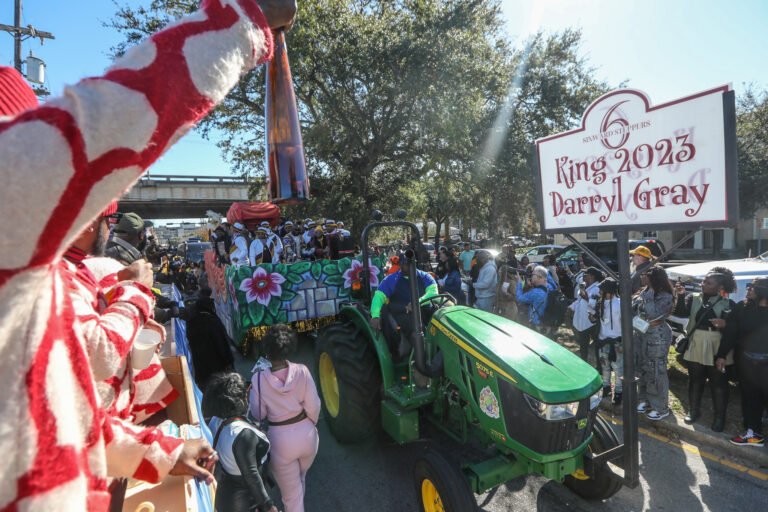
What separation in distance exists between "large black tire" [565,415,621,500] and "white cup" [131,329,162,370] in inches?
123

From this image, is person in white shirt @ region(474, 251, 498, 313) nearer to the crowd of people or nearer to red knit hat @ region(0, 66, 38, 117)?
the crowd of people

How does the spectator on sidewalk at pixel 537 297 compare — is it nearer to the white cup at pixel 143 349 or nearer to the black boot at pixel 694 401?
the black boot at pixel 694 401

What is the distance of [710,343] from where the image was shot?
4457 mm

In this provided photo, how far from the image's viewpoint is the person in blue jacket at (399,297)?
3.94 meters

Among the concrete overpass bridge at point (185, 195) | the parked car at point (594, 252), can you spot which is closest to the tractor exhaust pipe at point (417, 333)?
the parked car at point (594, 252)

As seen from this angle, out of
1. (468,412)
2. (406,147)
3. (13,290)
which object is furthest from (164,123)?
(406,147)

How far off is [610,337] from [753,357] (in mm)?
1372

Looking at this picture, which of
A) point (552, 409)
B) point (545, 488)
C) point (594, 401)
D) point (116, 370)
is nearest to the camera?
point (116, 370)

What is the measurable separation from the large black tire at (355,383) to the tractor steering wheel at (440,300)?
2.51ft

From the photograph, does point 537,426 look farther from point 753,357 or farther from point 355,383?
point 753,357

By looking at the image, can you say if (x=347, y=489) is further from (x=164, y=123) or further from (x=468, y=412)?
(x=164, y=123)

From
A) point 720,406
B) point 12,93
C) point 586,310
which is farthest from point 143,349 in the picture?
point 586,310

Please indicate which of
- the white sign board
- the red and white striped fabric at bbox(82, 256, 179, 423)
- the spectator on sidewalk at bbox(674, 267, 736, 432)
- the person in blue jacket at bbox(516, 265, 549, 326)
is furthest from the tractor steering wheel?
the person in blue jacket at bbox(516, 265, 549, 326)

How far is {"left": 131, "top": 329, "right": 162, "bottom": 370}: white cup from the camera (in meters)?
1.40
